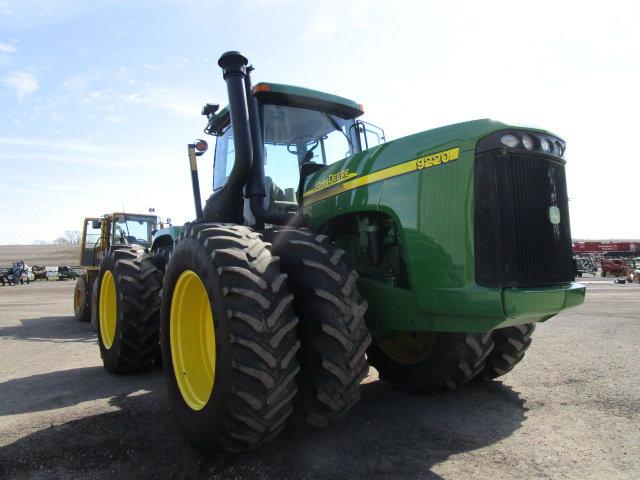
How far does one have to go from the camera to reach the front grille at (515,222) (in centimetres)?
254

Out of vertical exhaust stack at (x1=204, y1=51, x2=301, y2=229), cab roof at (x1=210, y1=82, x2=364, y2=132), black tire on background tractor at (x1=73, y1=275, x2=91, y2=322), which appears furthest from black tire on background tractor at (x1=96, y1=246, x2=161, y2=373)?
black tire on background tractor at (x1=73, y1=275, x2=91, y2=322)

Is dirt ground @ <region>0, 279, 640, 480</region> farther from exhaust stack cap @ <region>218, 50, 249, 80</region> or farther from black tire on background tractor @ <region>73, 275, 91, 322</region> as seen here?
black tire on background tractor @ <region>73, 275, 91, 322</region>

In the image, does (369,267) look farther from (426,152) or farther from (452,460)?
(452,460)

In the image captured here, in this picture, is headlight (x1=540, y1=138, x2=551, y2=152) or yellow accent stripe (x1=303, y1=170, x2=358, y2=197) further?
yellow accent stripe (x1=303, y1=170, x2=358, y2=197)

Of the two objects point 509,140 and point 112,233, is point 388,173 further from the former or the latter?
point 112,233

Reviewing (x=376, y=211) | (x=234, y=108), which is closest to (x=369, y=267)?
(x=376, y=211)

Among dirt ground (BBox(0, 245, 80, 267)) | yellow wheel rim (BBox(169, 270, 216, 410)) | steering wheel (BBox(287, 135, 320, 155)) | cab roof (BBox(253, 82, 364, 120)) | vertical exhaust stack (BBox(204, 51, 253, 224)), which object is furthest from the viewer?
dirt ground (BBox(0, 245, 80, 267))

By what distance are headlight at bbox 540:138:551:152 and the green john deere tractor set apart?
13 millimetres

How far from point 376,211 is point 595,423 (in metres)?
2.20

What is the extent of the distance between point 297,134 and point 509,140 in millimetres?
2168

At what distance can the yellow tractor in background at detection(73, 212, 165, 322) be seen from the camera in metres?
11.5

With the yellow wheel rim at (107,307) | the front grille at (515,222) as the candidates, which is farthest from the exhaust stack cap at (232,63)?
the yellow wheel rim at (107,307)

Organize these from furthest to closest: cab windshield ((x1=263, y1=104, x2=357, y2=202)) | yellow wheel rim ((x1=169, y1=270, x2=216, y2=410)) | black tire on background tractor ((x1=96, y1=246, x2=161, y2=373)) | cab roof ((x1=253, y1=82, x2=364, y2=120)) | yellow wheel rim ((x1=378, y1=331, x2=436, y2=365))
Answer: black tire on background tractor ((x1=96, y1=246, x2=161, y2=373)) < cab windshield ((x1=263, y1=104, x2=357, y2=202)) < cab roof ((x1=253, y1=82, x2=364, y2=120)) < yellow wheel rim ((x1=378, y1=331, x2=436, y2=365)) < yellow wheel rim ((x1=169, y1=270, x2=216, y2=410))

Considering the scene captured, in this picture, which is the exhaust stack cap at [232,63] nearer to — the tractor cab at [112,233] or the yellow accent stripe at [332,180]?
the yellow accent stripe at [332,180]
